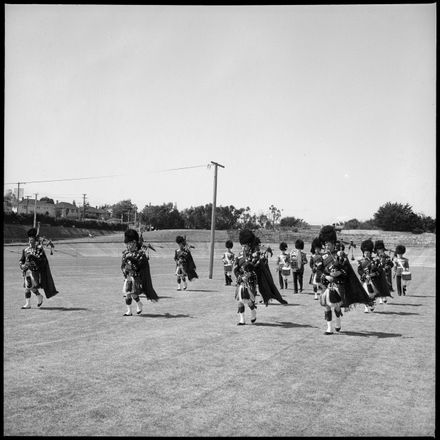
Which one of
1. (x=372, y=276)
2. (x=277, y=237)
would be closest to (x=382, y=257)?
(x=372, y=276)

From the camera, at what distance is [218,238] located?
100 m

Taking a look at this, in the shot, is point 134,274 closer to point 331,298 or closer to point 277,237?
point 331,298

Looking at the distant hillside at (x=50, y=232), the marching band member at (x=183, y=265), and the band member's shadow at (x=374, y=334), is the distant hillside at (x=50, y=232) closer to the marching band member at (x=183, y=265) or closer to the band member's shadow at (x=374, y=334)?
the marching band member at (x=183, y=265)

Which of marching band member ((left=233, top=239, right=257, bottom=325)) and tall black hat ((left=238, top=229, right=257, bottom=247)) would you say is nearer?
→ marching band member ((left=233, top=239, right=257, bottom=325))

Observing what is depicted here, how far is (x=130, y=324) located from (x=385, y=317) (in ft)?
26.0

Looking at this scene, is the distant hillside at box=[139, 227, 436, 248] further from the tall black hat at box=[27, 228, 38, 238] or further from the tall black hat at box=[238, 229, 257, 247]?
the tall black hat at box=[238, 229, 257, 247]

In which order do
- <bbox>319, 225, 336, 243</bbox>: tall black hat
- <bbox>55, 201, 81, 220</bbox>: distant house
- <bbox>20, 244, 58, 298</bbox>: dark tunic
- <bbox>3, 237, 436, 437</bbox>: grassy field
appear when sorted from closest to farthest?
<bbox>3, 237, 436, 437</bbox>: grassy field, <bbox>319, 225, 336, 243</bbox>: tall black hat, <bbox>20, 244, 58, 298</bbox>: dark tunic, <bbox>55, 201, 81, 220</bbox>: distant house

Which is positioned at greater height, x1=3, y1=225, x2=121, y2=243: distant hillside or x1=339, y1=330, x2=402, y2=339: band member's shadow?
x1=3, y1=225, x2=121, y2=243: distant hillside

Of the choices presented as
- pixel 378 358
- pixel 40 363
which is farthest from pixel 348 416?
pixel 40 363

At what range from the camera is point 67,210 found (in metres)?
172

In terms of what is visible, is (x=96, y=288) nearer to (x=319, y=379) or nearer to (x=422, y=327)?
(x=422, y=327)

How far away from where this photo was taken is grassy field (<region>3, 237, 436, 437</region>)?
252 inches

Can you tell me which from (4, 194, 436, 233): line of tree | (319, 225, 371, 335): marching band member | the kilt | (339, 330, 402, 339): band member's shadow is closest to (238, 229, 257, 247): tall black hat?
(319, 225, 371, 335): marching band member

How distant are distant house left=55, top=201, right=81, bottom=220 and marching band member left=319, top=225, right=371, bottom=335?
16381 centimetres
